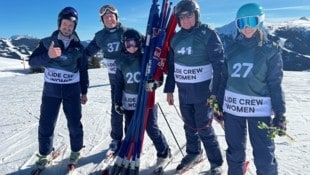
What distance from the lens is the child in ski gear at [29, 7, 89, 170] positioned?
182 inches

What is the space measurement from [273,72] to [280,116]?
0.45 meters

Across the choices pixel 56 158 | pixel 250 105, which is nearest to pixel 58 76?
pixel 56 158

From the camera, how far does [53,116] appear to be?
485cm

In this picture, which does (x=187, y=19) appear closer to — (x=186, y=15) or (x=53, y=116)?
(x=186, y=15)

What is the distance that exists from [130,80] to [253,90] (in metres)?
1.79

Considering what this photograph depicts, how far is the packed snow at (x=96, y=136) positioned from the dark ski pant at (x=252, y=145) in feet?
3.29

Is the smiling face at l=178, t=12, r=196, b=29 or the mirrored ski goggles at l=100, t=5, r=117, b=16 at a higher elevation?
the mirrored ski goggles at l=100, t=5, r=117, b=16

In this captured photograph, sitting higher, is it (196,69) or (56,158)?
(196,69)

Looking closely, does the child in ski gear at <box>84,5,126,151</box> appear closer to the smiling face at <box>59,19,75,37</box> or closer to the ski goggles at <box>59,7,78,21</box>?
the smiling face at <box>59,19,75,37</box>

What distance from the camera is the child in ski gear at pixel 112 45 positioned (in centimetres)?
535

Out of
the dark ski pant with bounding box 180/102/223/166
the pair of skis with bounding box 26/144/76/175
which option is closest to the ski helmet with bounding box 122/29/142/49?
the dark ski pant with bounding box 180/102/223/166

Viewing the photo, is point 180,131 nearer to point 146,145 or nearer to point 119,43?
point 146,145

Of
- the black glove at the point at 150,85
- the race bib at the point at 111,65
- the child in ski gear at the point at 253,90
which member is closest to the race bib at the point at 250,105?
the child in ski gear at the point at 253,90

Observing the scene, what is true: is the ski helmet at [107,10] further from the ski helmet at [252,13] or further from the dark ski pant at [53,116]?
the ski helmet at [252,13]
